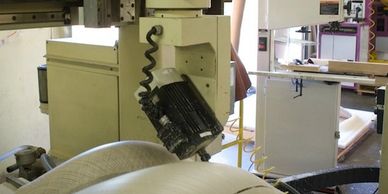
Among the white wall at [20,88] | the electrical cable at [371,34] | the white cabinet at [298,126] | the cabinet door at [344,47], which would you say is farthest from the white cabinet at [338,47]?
the white wall at [20,88]

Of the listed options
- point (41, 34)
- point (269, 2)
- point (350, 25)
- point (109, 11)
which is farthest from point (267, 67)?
point (350, 25)

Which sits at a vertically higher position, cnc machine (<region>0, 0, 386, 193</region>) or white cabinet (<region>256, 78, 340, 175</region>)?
cnc machine (<region>0, 0, 386, 193</region>)

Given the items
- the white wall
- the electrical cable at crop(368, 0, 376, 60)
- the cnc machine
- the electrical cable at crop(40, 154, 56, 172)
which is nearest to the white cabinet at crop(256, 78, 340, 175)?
the cnc machine

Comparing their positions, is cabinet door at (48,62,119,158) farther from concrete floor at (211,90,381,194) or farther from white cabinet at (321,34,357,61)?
white cabinet at (321,34,357,61)

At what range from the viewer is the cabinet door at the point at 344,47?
5961 millimetres

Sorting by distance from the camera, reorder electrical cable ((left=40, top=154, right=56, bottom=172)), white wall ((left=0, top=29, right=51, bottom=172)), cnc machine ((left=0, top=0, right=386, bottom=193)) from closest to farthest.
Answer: cnc machine ((left=0, top=0, right=386, bottom=193)) → electrical cable ((left=40, top=154, right=56, bottom=172)) → white wall ((left=0, top=29, right=51, bottom=172))

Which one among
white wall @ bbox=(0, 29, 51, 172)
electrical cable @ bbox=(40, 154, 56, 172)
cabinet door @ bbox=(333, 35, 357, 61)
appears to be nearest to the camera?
electrical cable @ bbox=(40, 154, 56, 172)

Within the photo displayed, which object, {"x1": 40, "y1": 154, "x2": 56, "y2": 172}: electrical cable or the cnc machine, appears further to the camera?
{"x1": 40, "y1": 154, "x2": 56, "y2": 172}: electrical cable

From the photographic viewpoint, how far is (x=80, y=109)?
6.51 ft

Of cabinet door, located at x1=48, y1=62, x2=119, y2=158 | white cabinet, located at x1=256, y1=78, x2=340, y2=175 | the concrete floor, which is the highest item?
cabinet door, located at x1=48, y1=62, x2=119, y2=158

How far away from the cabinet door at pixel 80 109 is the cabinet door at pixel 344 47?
470cm

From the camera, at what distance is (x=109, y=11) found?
147cm

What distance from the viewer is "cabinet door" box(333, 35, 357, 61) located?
5.96 meters

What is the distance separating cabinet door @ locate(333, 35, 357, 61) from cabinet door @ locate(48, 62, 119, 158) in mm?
4696
